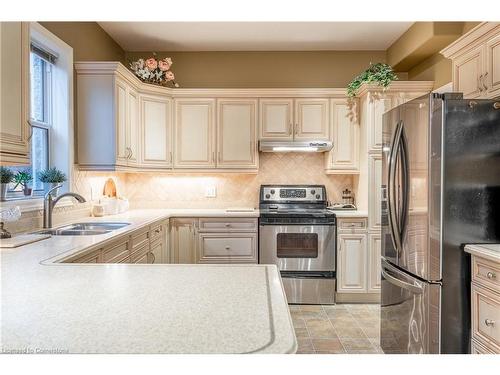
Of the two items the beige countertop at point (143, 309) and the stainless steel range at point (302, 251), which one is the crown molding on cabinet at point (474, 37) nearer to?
the stainless steel range at point (302, 251)

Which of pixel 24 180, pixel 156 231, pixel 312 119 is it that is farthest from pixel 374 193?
pixel 24 180

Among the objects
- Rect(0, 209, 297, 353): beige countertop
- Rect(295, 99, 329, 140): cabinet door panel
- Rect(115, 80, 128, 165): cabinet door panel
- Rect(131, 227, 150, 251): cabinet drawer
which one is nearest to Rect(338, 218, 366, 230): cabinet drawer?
Rect(295, 99, 329, 140): cabinet door panel

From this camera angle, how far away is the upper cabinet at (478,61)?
2.25m

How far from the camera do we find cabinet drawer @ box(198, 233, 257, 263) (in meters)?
3.85

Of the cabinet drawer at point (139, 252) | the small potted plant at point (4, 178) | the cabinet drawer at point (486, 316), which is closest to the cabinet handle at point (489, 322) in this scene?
the cabinet drawer at point (486, 316)

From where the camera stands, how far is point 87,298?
1116mm

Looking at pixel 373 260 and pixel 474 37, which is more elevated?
pixel 474 37

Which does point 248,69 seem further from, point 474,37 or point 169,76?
point 474,37

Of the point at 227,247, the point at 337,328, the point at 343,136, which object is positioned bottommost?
the point at 337,328

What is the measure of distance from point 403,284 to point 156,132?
110 inches

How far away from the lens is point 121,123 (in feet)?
11.3

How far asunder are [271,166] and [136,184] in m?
1.57

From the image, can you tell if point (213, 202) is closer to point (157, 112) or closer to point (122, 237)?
point (157, 112)

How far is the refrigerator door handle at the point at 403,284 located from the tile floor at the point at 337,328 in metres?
0.59
